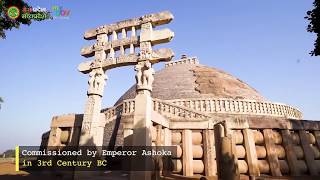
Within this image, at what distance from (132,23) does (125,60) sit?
69.0 inches

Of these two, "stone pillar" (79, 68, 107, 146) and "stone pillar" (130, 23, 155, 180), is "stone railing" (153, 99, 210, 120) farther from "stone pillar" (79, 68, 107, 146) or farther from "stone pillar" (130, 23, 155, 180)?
"stone pillar" (130, 23, 155, 180)

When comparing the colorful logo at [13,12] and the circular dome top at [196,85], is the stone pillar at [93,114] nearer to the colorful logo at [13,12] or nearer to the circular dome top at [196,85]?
the colorful logo at [13,12]

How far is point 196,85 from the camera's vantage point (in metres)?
23.4

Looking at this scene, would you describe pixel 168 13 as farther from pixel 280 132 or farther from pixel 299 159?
pixel 299 159

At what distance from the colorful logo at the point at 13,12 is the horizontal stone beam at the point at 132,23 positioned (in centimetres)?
331

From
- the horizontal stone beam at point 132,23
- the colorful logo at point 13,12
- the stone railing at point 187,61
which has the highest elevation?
the stone railing at point 187,61

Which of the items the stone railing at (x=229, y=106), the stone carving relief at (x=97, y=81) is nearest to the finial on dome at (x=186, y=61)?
the stone railing at (x=229, y=106)

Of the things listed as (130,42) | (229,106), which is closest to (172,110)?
(229,106)

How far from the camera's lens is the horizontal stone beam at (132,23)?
9102 mm

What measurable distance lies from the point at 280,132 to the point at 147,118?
18.4 ft

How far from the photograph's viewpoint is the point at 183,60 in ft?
100

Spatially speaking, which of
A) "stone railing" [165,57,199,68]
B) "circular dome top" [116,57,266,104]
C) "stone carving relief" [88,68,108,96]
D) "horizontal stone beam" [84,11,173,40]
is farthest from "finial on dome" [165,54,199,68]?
"stone carving relief" [88,68,108,96]

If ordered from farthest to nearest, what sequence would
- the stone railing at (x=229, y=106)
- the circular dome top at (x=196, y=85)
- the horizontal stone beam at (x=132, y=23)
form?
the circular dome top at (x=196, y=85), the stone railing at (x=229, y=106), the horizontal stone beam at (x=132, y=23)

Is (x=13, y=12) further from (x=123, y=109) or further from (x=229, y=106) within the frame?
(x=229, y=106)
